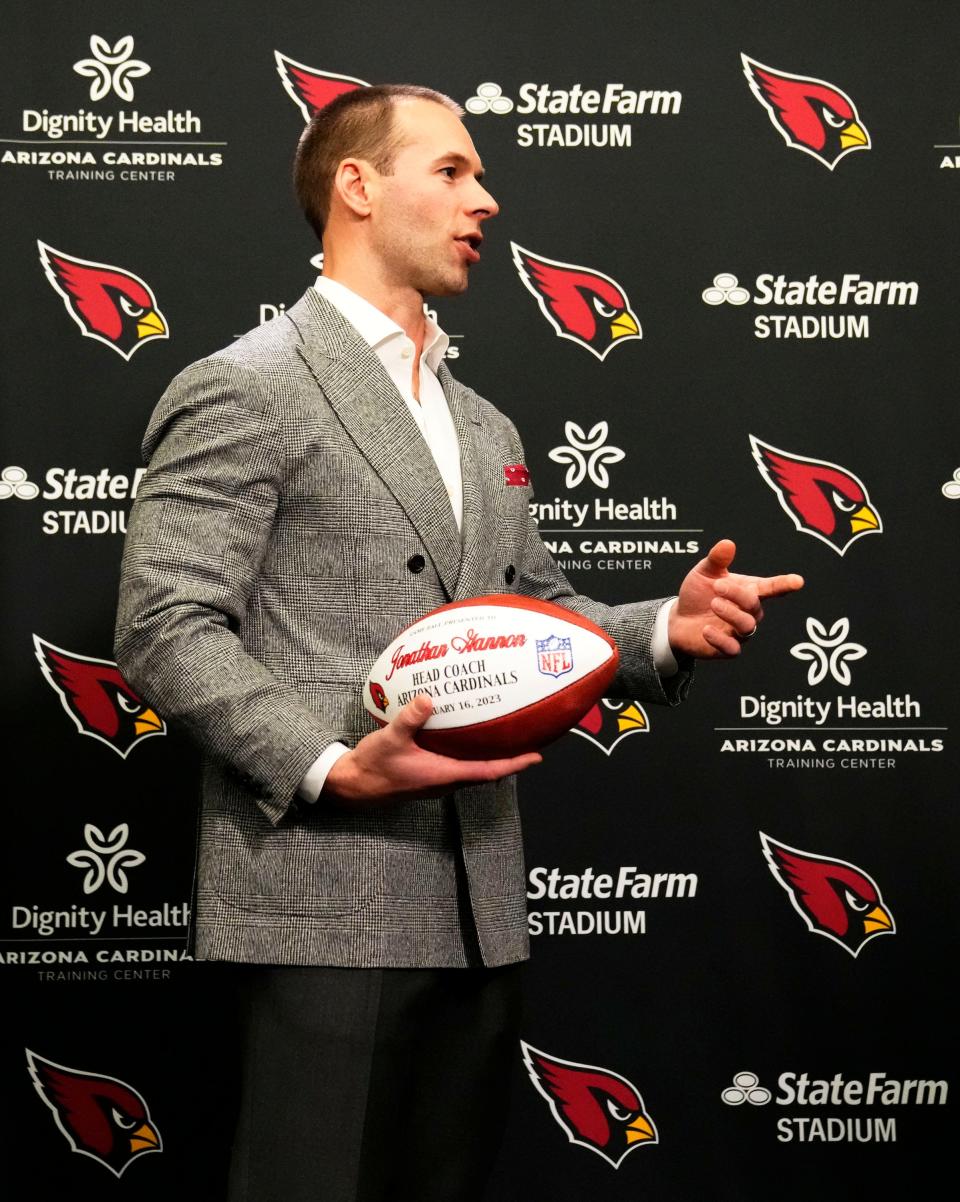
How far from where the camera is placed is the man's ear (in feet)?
5.70

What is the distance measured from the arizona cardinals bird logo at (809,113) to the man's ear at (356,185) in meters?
1.32

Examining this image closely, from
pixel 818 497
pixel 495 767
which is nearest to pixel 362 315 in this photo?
pixel 495 767

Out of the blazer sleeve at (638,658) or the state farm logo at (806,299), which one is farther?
the state farm logo at (806,299)

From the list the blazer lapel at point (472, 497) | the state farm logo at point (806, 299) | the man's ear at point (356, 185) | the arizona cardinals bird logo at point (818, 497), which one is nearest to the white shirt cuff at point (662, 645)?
the blazer lapel at point (472, 497)

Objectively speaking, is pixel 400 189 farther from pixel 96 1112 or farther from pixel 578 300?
pixel 96 1112

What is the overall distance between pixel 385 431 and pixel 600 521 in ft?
3.85

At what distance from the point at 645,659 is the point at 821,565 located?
1.09m

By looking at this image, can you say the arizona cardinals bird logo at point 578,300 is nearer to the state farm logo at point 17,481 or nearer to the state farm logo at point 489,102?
the state farm logo at point 489,102

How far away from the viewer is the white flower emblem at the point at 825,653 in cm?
270

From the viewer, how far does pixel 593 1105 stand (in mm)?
2621

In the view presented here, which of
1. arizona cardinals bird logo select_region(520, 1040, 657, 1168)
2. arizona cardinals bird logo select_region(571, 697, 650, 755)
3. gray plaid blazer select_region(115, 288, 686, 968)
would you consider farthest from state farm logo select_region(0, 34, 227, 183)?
arizona cardinals bird logo select_region(520, 1040, 657, 1168)

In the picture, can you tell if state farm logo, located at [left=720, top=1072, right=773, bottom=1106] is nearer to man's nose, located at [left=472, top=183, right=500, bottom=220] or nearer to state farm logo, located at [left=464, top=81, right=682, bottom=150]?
man's nose, located at [left=472, top=183, right=500, bottom=220]

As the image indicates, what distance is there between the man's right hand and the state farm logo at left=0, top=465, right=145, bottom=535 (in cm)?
139

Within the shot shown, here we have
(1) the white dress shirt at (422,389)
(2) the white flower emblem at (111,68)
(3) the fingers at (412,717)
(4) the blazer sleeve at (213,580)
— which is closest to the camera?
(3) the fingers at (412,717)
